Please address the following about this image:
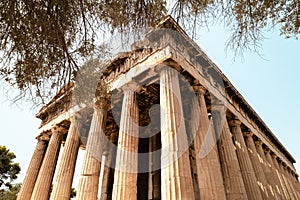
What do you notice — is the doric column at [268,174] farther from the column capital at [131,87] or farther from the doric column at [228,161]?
the column capital at [131,87]

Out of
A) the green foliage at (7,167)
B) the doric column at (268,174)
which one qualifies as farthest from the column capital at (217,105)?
the green foliage at (7,167)

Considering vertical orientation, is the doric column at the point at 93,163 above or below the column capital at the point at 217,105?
below

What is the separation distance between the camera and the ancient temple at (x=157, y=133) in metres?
9.69

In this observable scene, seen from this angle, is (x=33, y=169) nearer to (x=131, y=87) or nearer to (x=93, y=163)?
(x=93, y=163)

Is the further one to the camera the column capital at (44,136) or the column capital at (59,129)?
the column capital at (44,136)

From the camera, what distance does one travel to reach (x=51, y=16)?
462 centimetres

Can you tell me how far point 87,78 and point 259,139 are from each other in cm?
1964

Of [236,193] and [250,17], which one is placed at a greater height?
A: [250,17]

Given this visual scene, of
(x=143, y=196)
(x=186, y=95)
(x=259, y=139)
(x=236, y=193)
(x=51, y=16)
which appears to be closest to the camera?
(x=51, y=16)

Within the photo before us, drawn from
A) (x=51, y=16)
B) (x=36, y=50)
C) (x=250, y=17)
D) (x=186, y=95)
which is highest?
(x=186, y=95)

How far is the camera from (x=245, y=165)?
1543cm

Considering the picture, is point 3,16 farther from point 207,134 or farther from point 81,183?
point 207,134

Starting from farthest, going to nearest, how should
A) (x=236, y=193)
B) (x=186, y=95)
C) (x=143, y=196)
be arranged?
(x=143, y=196) < (x=186, y=95) < (x=236, y=193)

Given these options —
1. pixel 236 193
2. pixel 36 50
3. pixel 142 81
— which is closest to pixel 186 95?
pixel 142 81
